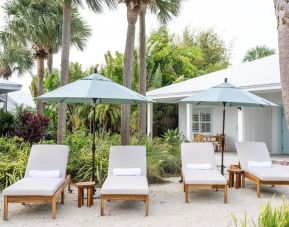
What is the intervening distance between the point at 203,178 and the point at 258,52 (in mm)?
43953

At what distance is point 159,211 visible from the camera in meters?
7.54

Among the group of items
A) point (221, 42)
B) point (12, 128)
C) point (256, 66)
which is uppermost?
point (221, 42)

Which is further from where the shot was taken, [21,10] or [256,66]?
[256,66]

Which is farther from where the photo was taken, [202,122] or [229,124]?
[202,122]

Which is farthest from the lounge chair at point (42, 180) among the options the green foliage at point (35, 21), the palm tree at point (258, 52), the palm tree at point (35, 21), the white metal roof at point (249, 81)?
the palm tree at point (258, 52)

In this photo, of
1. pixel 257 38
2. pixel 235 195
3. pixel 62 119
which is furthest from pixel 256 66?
pixel 257 38

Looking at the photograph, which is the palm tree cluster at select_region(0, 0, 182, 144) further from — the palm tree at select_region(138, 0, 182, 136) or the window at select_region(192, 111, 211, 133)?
the window at select_region(192, 111, 211, 133)

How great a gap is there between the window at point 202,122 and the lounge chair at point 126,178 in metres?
14.0

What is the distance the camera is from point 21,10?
18.3 meters

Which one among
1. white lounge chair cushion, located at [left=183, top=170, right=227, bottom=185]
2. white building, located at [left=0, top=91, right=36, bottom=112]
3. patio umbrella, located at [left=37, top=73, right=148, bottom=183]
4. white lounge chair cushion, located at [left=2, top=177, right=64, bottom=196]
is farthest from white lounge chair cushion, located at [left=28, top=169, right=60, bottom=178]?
white building, located at [left=0, top=91, right=36, bottom=112]

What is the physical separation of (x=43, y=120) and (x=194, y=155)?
6693mm

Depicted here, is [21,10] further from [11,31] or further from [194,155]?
[194,155]

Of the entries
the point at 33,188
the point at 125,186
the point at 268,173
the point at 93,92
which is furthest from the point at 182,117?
the point at 33,188

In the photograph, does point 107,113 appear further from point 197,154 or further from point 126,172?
point 126,172
